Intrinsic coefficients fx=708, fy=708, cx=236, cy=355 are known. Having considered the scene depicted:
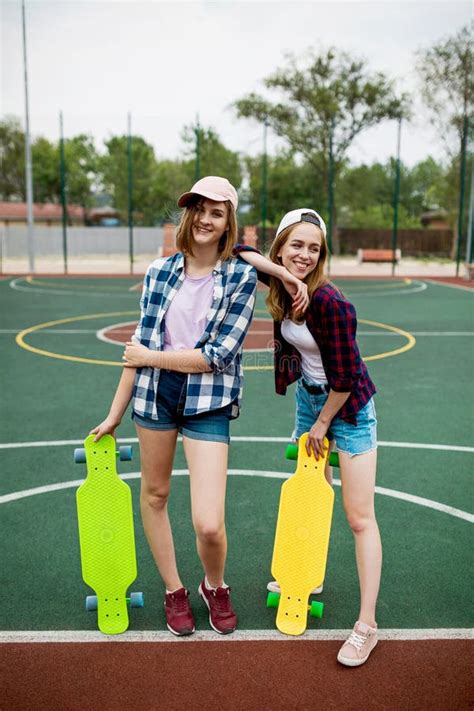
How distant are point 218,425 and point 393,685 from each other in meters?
1.17

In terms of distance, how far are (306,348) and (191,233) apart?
64 centimetres

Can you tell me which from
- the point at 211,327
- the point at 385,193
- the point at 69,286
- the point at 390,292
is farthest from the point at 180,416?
the point at 385,193

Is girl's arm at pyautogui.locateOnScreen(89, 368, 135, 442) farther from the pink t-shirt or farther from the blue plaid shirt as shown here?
the pink t-shirt

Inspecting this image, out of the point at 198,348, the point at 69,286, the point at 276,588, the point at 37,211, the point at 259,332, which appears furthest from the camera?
the point at 37,211

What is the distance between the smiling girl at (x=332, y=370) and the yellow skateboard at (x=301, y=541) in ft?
0.53

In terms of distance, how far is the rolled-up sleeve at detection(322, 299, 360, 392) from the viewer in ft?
8.73

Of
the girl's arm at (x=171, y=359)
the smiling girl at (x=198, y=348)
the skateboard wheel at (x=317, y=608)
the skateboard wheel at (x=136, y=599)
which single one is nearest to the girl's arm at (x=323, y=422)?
the smiling girl at (x=198, y=348)

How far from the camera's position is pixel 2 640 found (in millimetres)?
2881

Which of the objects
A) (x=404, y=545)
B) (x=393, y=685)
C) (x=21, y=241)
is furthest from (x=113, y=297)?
(x=21, y=241)

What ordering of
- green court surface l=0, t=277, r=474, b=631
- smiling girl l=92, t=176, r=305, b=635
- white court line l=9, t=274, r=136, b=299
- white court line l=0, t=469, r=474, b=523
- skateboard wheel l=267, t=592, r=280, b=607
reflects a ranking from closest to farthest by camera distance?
smiling girl l=92, t=176, r=305, b=635
skateboard wheel l=267, t=592, r=280, b=607
green court surface l=0, t=277, r=474, b=631
white court line l=0, t=469, r=474, b=523
white court line l=9, t=274, r=136, b=299

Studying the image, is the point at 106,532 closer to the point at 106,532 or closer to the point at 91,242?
the point at 106,532

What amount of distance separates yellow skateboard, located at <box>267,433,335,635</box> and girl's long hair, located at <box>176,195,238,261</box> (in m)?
0.85

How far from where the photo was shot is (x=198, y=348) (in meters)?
2.76

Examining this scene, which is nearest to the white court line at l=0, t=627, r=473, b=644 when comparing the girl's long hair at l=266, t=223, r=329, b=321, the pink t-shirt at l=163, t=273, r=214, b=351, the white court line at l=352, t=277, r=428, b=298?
the pink t-shirt at l=163, t=273, r=214, b=351
